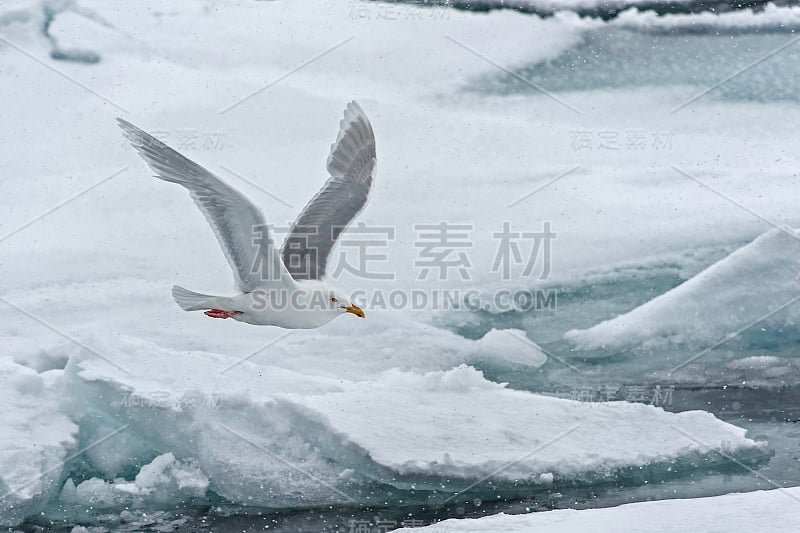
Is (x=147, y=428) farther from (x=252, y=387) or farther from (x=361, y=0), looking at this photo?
(x=361, y=0)

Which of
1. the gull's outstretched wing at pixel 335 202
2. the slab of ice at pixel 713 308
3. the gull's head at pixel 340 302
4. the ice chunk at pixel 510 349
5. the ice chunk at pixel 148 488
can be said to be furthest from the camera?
the slab of ice at pixel 713 308

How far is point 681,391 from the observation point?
6.19 meters

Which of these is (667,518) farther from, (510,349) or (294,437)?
(294,437)

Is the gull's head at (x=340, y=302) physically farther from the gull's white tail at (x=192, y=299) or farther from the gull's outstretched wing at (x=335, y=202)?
the gull's white tail at (x=192, y=299)

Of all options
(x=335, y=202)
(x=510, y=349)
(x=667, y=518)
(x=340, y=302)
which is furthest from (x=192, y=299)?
(x=510, y=349)

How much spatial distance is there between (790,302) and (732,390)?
0.84m

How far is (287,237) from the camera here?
14.1 ft

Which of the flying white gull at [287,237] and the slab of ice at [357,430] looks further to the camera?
the slab of ice at [357,430]

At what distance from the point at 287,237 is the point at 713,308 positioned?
134 inches

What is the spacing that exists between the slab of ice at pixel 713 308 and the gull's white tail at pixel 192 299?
311 centimetres

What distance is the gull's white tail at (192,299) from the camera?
3775 mm

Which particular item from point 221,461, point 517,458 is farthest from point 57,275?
point 517,458

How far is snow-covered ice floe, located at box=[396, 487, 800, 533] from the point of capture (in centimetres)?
480

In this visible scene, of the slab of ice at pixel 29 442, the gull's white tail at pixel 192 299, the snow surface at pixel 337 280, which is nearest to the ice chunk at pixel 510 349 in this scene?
the snow surface at pixel 337 280
